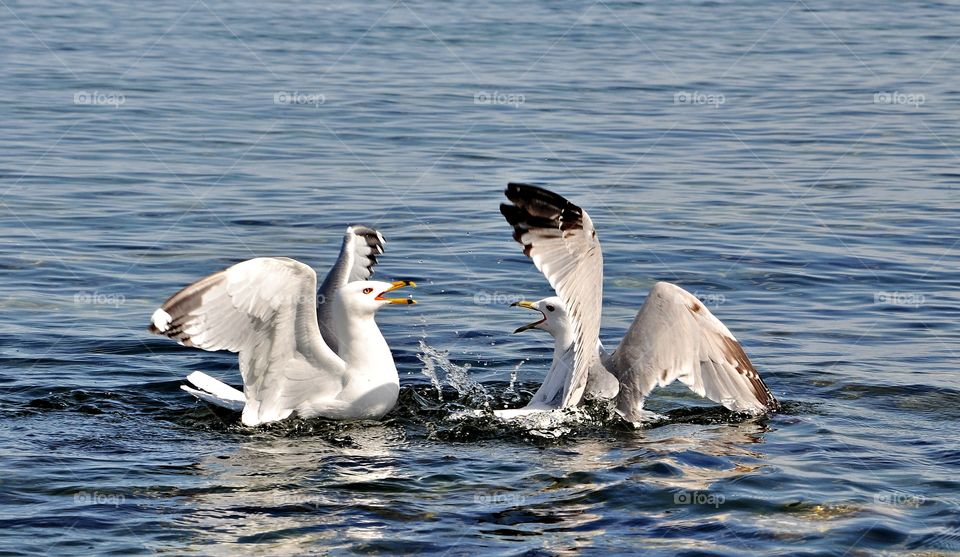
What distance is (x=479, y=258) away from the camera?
46.6 ft

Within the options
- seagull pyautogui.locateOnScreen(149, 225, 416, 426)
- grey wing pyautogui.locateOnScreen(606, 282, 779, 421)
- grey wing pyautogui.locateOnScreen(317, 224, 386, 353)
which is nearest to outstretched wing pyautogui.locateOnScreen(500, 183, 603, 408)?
grey wing pyautogui.locateOnScreen(606, 282, 779, 421)

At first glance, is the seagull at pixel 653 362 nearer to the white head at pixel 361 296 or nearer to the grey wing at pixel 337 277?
the white head at pixel 361 296

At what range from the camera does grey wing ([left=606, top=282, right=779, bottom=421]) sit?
31.6 ft

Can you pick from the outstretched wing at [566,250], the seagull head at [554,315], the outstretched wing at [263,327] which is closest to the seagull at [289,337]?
the outstretched wing at [263,327]

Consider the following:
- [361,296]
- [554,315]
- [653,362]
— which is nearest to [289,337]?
[361,296]

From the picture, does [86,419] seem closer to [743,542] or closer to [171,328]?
[171,328]

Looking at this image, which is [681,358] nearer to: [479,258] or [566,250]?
[566,250]

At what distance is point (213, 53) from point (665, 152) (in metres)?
11.2

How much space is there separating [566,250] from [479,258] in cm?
527

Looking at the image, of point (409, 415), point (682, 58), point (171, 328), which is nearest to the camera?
point (171, 328)

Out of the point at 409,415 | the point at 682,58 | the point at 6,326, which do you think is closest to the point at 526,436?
the point at 409,415

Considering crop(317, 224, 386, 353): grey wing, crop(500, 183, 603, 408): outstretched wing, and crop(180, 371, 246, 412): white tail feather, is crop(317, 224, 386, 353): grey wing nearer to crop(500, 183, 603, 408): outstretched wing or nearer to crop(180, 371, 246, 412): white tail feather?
crop(180, 371, 246, 412): white tail feather

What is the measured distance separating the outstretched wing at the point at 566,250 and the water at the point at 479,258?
2.45 ft

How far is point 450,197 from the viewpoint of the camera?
53.9ft
